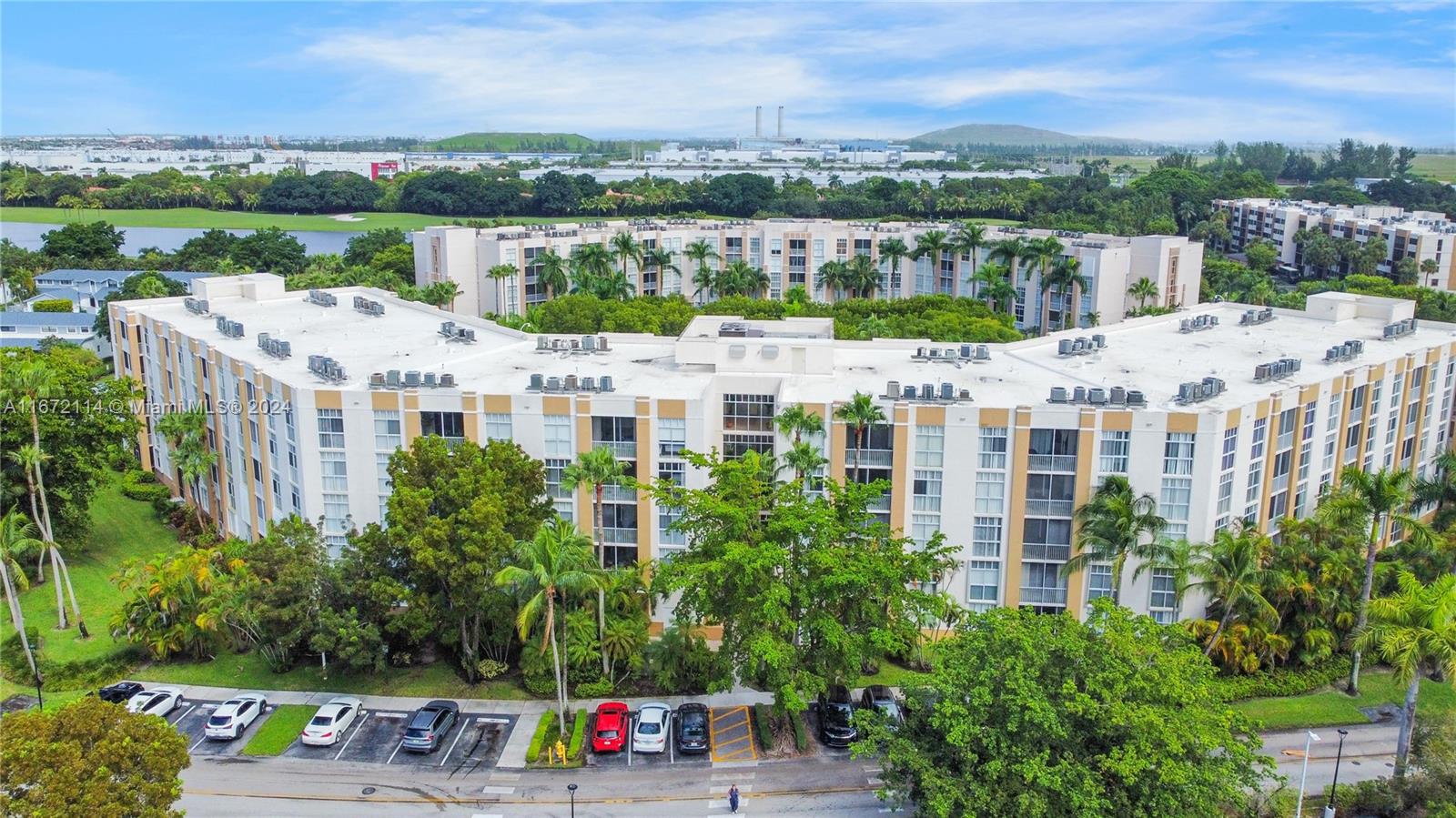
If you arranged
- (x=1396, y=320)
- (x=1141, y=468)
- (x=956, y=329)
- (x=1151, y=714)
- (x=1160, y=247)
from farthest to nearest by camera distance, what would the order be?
(x=1160, y=247)
(x=956, y=329)
(x=1396, y=320)
(x=1141, y=468)
(x=1151, y=714)

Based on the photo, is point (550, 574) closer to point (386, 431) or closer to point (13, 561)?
point (386, 431)

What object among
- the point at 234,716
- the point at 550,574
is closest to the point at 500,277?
the point at 234,716

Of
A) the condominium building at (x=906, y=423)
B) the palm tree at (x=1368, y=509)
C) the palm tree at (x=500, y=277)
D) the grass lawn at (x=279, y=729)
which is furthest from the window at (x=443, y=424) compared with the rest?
the palm tree at (x=500, y=277)

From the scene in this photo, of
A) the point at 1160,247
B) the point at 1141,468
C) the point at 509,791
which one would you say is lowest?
the point at 509,791

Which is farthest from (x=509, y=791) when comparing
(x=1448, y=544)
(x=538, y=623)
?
(x=1448, y=544)

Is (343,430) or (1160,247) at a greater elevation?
(1160,247)

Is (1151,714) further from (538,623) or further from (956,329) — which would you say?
(956,329)

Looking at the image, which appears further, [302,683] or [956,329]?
[956,329]

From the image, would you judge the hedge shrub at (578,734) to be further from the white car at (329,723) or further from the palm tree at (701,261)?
the palm tree at (701,261)
